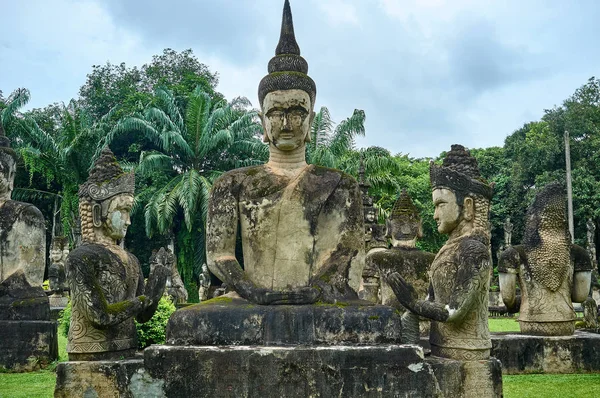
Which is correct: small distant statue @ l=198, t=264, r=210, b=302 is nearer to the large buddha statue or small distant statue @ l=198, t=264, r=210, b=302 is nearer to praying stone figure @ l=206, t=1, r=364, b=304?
the large buddha statue

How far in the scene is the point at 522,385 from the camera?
376 inches

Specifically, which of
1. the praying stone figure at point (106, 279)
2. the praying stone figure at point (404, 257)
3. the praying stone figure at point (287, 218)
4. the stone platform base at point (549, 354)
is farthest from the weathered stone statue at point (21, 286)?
the stone platform base at point (549, 354)

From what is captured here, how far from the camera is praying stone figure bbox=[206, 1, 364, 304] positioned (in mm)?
5945

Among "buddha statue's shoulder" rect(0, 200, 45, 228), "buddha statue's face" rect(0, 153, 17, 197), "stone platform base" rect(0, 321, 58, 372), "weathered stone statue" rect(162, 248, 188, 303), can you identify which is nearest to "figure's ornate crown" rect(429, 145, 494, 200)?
"stone platform base" rect(0, 321, 58, 372)

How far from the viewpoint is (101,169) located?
729 centimetres

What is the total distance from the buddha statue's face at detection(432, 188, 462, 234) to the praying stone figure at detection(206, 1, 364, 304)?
3.95 feet

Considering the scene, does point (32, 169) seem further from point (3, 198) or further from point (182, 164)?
point (3, 198)

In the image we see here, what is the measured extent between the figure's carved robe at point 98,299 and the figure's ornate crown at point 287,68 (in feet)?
7.75

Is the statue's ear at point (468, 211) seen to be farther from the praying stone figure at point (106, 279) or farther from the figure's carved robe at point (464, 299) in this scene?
the praying stone figure at point (106, 279)

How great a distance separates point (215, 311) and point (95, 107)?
3643 centimetres

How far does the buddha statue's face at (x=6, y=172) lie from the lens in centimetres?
1085

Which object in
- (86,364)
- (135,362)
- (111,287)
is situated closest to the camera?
(135,362)

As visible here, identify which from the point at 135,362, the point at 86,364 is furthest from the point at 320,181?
the point at 86,364

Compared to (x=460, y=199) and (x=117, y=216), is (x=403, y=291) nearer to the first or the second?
(x=460, y=199)
